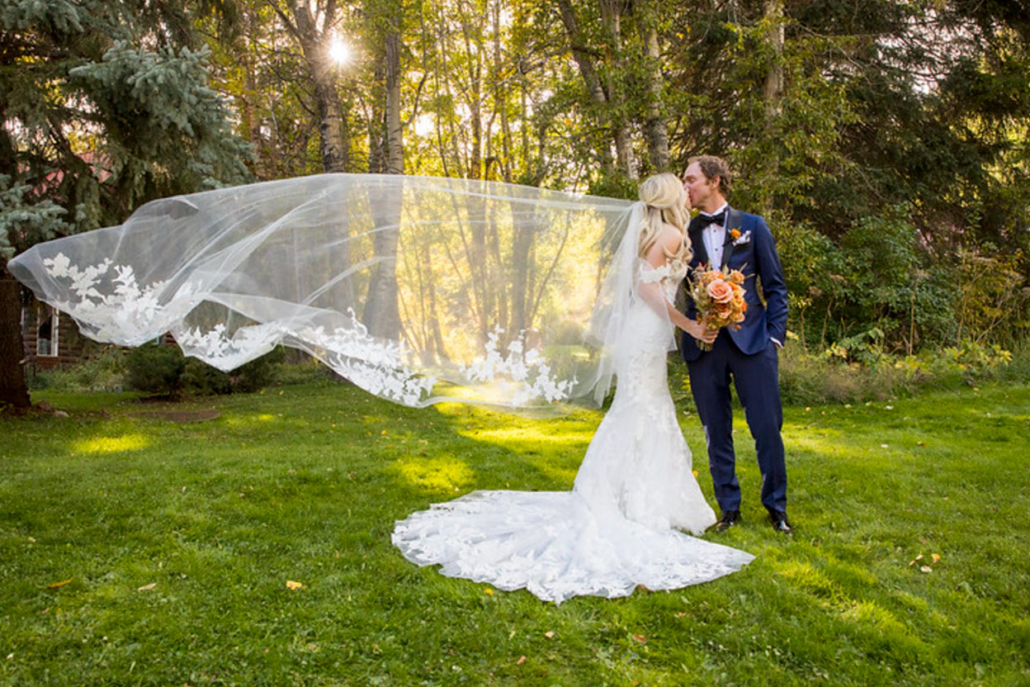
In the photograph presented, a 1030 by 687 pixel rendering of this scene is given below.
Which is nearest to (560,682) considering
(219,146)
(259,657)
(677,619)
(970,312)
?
(677,619)

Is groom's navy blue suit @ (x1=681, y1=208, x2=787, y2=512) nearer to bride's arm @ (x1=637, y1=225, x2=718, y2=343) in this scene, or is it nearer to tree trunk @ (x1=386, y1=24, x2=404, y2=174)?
bride's arm @ (x1=637, y1=225, x2=718, y2=343)

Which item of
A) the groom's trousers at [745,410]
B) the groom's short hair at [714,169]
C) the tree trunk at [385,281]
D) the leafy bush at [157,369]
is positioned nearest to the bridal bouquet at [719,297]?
the groom's trousers at [745,410]

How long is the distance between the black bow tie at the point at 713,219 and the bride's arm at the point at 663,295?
0.90 feet

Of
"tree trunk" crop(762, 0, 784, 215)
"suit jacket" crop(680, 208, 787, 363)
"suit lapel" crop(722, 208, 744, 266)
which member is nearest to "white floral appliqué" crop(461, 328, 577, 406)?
"suit jacket" crop(680, 208, 787, 363)

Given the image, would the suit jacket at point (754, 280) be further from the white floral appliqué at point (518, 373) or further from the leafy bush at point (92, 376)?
the leafy bush at point (92, 376)

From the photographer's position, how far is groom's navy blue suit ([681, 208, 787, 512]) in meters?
4.61

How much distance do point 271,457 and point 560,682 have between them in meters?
4.80

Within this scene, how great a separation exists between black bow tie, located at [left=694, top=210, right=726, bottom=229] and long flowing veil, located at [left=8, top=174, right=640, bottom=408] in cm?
50

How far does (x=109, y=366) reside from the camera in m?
16.0

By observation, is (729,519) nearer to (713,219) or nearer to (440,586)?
(713,219)

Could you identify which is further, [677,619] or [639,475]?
[639,475]

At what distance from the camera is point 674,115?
13.0 metres

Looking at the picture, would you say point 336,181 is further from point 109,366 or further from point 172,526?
point 109,366

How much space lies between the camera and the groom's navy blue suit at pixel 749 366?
4613 mm
